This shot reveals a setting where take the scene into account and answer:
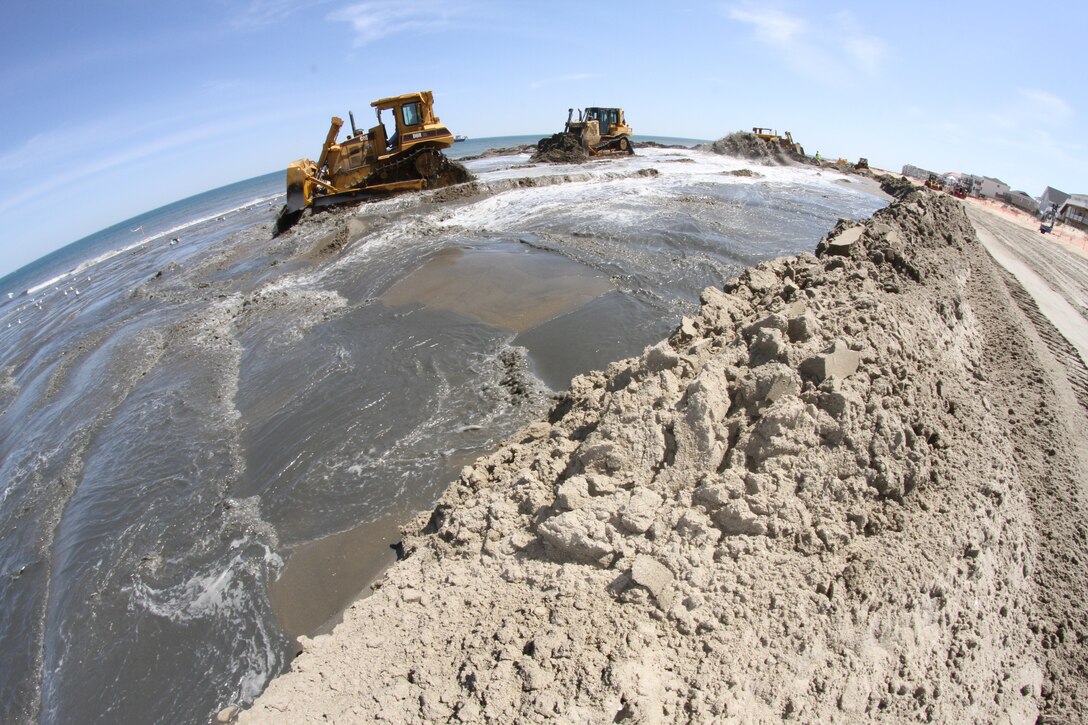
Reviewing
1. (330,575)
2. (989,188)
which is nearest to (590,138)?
(989,188)

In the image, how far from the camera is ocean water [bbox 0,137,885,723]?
379 cm

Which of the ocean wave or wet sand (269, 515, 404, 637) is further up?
the ocean wave

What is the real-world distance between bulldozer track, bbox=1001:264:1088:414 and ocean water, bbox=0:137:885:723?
395 cm

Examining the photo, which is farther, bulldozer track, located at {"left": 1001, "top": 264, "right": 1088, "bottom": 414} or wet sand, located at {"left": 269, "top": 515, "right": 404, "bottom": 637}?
bulldozer track, located at {"left": 1001, "top": 264, "right": 1088, "bottom": 414}

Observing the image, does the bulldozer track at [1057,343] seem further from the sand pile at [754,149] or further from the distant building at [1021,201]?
the sand pile at [754,149]

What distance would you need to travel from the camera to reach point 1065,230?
15125mm

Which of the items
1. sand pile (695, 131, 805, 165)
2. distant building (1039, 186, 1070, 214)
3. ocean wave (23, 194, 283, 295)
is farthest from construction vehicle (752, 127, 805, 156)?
ocean wave (23, 194, 283, 295)

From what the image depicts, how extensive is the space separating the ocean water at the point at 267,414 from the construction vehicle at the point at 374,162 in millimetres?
2800

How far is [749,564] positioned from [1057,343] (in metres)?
6.64

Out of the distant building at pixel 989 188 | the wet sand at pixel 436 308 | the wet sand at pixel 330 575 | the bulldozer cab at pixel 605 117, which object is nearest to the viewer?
the wet sand at pixel 330 575

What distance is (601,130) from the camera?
101 ft

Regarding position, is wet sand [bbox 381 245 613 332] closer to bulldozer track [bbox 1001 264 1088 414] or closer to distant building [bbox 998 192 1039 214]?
bulldozer track [bbox 1001 264 1088 414]

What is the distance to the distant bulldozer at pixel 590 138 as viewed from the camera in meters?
29.1

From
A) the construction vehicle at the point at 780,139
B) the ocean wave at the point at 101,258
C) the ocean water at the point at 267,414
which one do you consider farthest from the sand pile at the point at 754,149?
the ocean wave at the point at 101,258
